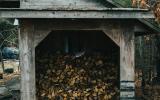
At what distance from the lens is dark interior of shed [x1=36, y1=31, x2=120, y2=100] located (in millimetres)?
11531

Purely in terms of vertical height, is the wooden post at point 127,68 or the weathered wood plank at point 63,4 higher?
the weathered wood plank at point 63,4

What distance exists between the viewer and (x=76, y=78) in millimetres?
11688

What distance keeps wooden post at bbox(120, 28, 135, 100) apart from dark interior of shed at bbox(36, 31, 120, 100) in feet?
3.01

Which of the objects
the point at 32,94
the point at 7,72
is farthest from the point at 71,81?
the point at 7,72

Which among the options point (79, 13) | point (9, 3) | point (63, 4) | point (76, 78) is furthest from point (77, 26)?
point (9, 3)

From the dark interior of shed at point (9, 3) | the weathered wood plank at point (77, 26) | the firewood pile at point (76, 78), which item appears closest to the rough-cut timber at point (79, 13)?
the weathered wood plank at point (77, 26)

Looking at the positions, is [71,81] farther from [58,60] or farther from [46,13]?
[46,13]

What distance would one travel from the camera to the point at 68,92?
11445 millimetres

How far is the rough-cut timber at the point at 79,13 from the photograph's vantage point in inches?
381

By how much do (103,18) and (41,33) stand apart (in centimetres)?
168

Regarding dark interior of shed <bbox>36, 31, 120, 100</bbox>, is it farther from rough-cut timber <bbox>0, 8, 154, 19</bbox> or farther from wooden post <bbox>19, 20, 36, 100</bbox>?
rough-cut timber <bbox>0, 8, 154, 19</bbox>

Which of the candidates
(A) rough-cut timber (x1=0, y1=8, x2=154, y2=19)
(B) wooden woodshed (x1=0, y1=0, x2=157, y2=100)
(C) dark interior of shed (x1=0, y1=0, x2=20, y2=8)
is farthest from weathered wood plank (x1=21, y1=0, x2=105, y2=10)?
(A) rough-cut timber (x1=0, y1=8, x2=154, y2=19)

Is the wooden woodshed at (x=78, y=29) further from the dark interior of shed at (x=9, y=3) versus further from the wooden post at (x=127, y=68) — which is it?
the dark interior of shed at (x=9, y=3)

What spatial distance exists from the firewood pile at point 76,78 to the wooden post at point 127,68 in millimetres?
917
